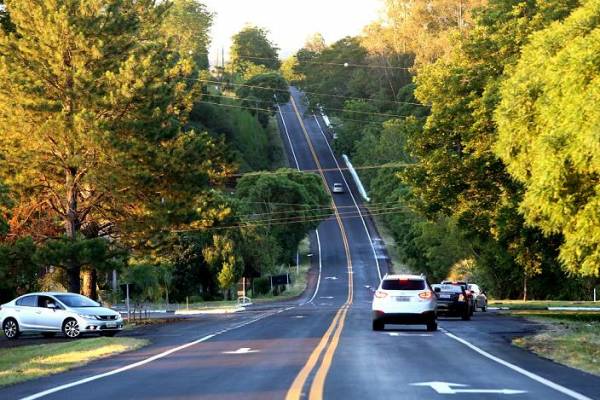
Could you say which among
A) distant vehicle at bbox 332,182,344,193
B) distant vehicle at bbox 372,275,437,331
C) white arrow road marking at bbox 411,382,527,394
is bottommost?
white arrow road marking at bbox 411,382,527,394

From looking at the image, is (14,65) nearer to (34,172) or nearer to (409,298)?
(34,172)

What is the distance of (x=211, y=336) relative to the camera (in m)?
28.8

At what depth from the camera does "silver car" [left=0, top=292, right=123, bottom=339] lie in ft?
104

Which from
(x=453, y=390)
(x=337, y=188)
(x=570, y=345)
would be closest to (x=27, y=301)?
(x=570, y=345)

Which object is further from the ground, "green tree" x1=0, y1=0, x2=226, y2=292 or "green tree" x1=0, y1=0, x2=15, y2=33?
"green tree" x1=0, y1=0, x2=15, y2=33

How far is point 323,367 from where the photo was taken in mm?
17406

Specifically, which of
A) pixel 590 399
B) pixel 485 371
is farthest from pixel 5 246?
pixel 590 399

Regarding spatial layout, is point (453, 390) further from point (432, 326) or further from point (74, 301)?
point (74, 301)

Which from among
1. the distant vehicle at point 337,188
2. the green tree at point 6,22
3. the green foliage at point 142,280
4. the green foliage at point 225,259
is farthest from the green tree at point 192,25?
the green tree at point 6,22

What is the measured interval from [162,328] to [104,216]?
823cm

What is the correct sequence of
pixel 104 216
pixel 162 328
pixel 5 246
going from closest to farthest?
pixel 162 328 → pixel 5 246 → pixel 104 216

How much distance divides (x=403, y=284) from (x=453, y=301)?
32.2 ft

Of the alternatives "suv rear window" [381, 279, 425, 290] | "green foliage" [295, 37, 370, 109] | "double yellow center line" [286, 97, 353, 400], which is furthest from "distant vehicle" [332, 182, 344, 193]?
"suv rear window" [381, 279, 425, 290]

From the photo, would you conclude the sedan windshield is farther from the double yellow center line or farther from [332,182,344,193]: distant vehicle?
[332,182,344,193]: distant vehicle
